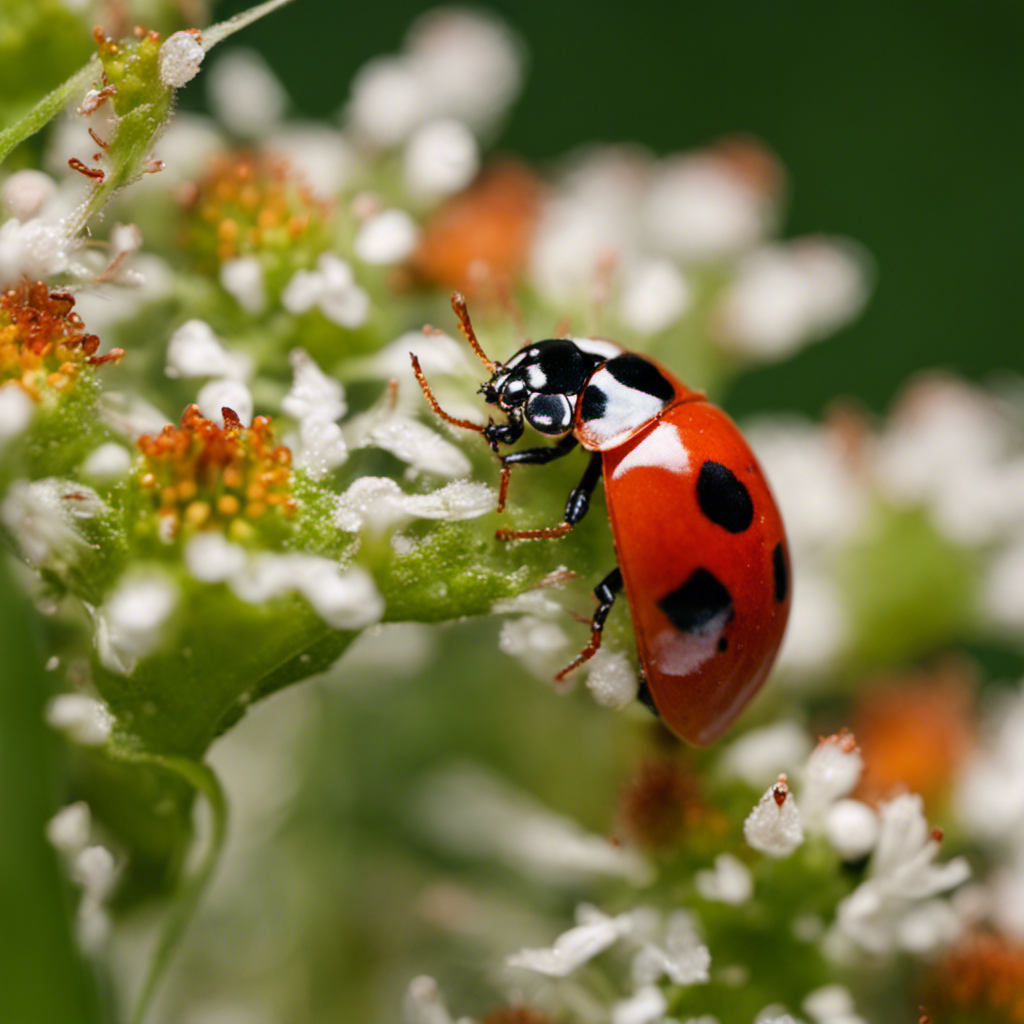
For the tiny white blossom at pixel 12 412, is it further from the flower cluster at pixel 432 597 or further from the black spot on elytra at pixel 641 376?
the black spot on elytra at pixel 641 376

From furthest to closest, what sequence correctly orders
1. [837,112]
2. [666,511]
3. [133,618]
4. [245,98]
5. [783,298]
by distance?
[837,112]
[783,298]
[245,98]
[666,511]
[133,618]

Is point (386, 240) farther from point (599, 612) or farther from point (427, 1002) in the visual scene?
point (427, 1002)

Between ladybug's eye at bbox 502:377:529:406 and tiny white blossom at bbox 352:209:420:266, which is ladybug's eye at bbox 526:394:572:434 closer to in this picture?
ladybug's eye at bbox 502:377:529:406

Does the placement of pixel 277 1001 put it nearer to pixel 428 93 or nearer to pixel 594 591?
pixel 594 591

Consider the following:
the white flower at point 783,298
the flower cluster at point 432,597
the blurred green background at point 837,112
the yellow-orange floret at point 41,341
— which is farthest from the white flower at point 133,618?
the blurred green background at point 837,112

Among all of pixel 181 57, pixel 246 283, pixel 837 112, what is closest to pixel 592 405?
pixel 246 283

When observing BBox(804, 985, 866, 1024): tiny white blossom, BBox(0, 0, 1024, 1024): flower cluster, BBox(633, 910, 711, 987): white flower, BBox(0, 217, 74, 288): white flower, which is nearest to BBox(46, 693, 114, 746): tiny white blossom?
BBox(0, 0, 1024, 1024): flower cluster

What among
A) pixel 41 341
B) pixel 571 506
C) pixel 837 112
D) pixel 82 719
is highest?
pixel 41 341
